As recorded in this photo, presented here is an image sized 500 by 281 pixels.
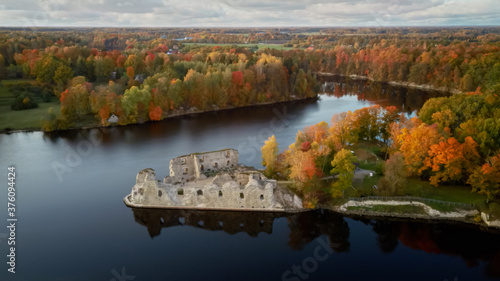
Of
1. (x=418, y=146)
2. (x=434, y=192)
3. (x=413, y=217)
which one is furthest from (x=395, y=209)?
(x=418, y=146)

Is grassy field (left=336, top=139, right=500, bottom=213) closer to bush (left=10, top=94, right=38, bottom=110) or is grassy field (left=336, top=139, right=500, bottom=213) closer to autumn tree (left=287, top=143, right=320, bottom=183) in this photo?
autumn tree (left=287, top=143, right=320, bottom=183)

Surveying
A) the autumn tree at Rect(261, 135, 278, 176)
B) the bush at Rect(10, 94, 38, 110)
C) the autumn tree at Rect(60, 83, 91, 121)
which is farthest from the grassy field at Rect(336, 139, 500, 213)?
the bush at Rect(10, 94, 38, 110)

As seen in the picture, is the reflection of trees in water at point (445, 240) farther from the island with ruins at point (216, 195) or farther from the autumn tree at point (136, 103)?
the autumn tree at point (136, 103)

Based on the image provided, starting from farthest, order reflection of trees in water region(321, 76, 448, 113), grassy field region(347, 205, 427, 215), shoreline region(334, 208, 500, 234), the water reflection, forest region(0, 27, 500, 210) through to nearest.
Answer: reflection of trees in water region(321, 76, 448, 113) → forest region(0, 27, 500, 210) → grassy field region(347, 205, 427, 215) → shoreline region(334, 208, 500, 234) → the water reflection

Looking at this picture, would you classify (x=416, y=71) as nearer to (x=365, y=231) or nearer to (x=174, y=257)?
(x=365, y=231)

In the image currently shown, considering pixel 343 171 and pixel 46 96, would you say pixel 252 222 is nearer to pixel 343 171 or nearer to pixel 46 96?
pixel 343 171

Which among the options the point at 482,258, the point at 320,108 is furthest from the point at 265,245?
the point at 320,108
